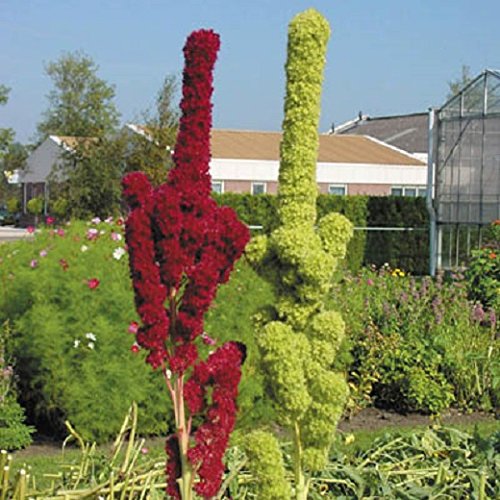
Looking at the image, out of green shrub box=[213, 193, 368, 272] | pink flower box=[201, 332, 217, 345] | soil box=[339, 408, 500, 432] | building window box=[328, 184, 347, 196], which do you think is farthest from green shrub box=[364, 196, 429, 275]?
pink flower box=[201, 332, 217, 345]

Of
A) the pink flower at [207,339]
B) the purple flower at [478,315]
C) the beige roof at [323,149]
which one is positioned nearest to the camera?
the pink flower at [207,339]

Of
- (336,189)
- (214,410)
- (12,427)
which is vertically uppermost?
(336,189)

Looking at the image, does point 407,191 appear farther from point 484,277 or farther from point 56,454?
point 56,454

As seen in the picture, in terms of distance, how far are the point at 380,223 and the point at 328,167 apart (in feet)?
43.9

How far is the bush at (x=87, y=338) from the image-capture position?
700 cm

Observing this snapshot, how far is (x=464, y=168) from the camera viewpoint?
25.2 metres

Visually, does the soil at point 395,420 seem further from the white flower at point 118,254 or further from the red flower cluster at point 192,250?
the red flower cluster at point 192,250

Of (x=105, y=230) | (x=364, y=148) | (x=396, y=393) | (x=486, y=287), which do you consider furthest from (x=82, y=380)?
(x=364, y=148)

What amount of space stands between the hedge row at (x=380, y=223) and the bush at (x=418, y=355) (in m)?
18.3

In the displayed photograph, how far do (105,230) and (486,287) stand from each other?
8754 millimetres

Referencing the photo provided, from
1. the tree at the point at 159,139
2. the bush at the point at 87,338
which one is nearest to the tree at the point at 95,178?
the tree at the point at 159,139

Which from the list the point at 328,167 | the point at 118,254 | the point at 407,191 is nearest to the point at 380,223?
the point at 328,167

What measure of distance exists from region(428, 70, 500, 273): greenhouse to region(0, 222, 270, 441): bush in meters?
17.8

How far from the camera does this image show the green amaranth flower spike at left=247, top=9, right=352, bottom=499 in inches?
113
